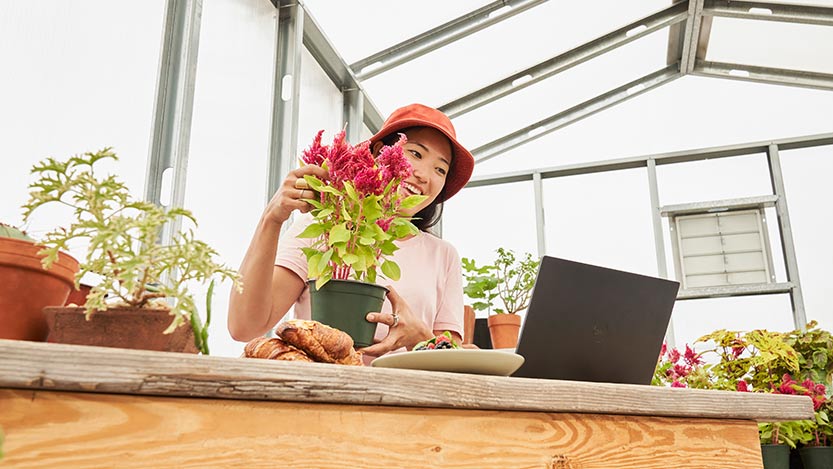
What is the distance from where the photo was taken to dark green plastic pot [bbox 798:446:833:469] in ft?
8.05

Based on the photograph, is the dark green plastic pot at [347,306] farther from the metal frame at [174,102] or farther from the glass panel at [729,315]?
the glass panel at [729,315]

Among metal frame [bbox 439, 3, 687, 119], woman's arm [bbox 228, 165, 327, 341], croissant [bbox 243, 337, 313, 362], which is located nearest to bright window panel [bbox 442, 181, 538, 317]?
metal frame [bbox 439, 3, 687, 119]

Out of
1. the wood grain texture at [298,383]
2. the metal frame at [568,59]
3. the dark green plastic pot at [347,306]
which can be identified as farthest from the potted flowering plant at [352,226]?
the metal frame at [568,59]

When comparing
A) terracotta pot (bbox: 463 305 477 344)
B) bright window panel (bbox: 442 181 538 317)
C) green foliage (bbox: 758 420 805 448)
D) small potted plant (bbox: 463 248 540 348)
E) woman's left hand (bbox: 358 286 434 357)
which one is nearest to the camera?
woman's left hand (bbox: 358 286 434 357)

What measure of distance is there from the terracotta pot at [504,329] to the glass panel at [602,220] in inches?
81.6

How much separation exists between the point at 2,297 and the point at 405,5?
3.41 meters

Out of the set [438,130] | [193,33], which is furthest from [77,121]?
[438,130]

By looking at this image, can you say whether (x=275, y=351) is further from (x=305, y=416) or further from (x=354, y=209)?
(x=354, y=209)

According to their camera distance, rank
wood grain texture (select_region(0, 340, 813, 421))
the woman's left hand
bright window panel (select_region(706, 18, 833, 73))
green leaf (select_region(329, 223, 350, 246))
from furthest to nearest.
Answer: bright window panel (select_region(706, 18, 833, 73)) < the woman's left hand < green leaf (select_region(329, 223, 350, 246)) < wood grain texture (select_region(0, 340, 813, 421))

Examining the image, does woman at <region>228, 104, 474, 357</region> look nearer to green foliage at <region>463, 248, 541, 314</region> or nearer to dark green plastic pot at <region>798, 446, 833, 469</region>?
dark green plastic pot at <region>798, 446, 833, 469</region>

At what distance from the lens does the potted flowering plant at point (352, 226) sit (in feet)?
3.40

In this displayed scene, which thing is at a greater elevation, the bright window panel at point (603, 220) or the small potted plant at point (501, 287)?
the bright window panel at point (603, 220)

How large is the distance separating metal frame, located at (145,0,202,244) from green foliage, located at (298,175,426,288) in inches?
51.4

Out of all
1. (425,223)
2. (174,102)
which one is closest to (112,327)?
(425,223)
